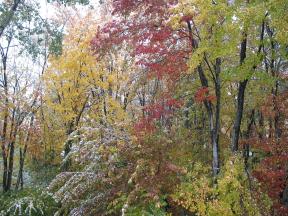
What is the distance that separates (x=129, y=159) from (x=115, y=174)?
1.63ft

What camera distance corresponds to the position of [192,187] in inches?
308

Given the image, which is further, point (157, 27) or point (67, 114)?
point (67, 114)

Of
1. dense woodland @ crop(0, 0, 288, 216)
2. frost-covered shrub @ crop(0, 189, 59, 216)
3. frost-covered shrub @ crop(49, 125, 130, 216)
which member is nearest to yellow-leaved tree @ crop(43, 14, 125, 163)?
dense woodland @ crop(0, 0, 288, 216)

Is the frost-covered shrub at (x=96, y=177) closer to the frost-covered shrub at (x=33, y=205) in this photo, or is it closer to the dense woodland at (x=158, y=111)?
the dense woodland at (x=158, y=111)

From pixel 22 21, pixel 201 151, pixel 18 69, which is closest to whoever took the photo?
pixel 22 21

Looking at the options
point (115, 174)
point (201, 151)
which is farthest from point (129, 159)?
point (201, 151)

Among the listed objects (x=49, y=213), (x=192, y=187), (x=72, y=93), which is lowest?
(x=49, y=213)

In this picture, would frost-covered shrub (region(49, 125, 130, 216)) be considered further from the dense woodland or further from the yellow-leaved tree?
the yellow-leaved tree

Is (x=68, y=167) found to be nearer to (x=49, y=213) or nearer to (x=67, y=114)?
(x=67, y=114)

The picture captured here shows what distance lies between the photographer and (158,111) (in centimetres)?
1166

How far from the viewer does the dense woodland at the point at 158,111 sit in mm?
7703

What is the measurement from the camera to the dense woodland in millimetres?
7703

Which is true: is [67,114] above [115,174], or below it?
above

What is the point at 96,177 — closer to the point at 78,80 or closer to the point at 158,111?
the point at 158,111
